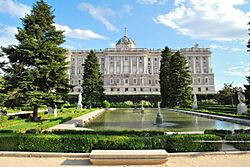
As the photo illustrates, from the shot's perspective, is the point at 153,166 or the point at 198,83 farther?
the point at 198,83

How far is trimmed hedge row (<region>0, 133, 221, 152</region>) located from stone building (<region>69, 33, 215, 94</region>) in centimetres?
6898

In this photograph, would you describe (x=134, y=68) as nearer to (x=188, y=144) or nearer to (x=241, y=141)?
(x=241, y=141)

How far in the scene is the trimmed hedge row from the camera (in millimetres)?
7012

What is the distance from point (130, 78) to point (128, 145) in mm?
72682

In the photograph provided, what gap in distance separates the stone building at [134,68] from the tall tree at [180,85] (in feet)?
133

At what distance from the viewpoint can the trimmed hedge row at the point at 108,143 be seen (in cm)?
701

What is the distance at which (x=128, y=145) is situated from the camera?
6.99 m

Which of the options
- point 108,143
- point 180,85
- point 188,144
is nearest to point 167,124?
point 188,144

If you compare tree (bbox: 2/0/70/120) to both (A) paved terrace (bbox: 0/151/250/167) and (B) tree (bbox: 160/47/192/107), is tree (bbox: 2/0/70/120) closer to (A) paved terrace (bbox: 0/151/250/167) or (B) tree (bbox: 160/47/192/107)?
(A) paved terrace (bbox: 0/151/250/167)

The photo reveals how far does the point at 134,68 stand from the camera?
3273 inches

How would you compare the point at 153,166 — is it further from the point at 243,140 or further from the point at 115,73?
the point at 115,73

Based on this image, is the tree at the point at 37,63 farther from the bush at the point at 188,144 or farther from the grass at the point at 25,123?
the bush at the point at 188,144

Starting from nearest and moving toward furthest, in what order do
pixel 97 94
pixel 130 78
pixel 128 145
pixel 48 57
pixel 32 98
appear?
pixel 128 145
pixel 32 98
pixel 48 57
pixel 97 94
pixel 130 78

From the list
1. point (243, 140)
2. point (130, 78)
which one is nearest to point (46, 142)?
point (243, 140)
